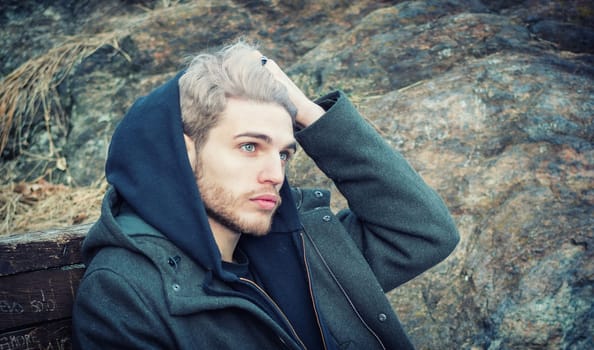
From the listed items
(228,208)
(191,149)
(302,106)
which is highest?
(191,149)

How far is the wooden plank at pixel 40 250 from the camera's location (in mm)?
2404

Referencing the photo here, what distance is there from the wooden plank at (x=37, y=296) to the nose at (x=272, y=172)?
1.05 m

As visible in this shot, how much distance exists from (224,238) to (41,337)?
99cm

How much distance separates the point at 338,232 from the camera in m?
2.89

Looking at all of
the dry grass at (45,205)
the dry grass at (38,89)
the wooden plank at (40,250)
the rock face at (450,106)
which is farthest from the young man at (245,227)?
the dry grass at (38,89)

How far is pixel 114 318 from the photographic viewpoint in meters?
2.05

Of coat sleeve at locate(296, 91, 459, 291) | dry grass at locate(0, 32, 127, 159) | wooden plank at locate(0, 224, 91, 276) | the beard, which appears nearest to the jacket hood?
the beard

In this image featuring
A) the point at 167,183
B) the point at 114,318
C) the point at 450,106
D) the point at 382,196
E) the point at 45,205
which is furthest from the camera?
the point at 450,106

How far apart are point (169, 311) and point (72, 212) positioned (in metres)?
2.19

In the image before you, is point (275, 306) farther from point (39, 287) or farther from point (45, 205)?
point (45, 205)

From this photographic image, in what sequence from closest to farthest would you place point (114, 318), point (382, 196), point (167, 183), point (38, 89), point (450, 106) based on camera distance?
Answer: point (114, 318) < point (167, 183) < point (382, 196) < point (450, 106) < point (38, 89)

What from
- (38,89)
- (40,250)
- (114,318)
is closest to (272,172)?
(114,318)

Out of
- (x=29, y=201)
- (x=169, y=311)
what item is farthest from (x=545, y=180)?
(x=29, y=201)

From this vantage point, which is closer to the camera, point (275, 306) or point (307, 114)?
point (275, 306)
